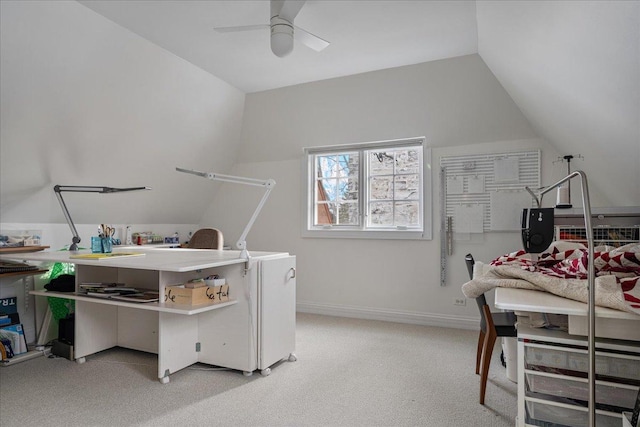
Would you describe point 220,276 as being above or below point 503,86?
below

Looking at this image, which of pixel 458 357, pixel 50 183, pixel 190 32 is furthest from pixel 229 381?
pixel 190 32

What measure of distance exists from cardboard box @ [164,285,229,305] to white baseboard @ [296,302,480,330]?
85.5 inches

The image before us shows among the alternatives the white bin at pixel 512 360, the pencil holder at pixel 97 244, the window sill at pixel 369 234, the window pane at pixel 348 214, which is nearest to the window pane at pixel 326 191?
the window pane at pixel 348 214

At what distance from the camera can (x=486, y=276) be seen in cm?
178

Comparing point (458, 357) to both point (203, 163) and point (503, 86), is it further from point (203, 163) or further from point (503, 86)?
point (203, 163)

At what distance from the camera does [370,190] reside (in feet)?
14.9

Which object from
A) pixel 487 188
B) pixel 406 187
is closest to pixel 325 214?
pixel 406 187

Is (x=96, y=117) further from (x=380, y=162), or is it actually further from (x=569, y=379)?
(x=569, y=379)

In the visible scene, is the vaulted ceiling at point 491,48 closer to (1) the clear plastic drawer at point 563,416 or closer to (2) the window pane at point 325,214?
(1) the clear plastic drawer at point 563,416

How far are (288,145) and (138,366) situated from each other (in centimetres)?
286

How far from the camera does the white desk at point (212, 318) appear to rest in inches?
100

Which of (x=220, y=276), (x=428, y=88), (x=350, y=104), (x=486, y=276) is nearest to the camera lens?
(x=486, y=276)

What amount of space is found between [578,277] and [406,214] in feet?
9.18

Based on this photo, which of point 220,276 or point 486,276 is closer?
Result: point 486,276
